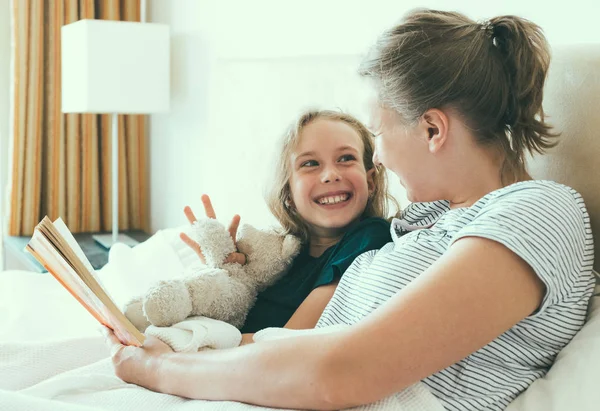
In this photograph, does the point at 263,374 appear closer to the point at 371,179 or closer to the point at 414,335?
the point at 414,335

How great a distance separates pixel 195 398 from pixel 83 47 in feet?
7.21

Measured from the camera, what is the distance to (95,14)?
11.8 ft

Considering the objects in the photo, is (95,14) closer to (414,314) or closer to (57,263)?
(57,263)

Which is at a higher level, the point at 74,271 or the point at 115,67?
the point at 115,67

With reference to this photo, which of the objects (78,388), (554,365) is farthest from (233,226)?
(554,365)

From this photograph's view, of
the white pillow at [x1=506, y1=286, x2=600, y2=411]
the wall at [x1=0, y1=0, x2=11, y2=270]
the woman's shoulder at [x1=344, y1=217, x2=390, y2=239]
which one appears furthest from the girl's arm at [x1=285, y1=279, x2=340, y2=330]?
the wall at [x1=0, y1=0, x2=11, y2=270]

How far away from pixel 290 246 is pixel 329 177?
168mm

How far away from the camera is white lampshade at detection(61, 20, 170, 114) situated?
2982 mm

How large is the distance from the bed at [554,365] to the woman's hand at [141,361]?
0.06 ft

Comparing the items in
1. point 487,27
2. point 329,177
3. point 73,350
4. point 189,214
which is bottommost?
point 73,350

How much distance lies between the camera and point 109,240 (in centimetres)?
331

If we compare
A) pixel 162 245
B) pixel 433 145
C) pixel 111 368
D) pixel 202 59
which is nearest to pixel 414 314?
pixel 433 145

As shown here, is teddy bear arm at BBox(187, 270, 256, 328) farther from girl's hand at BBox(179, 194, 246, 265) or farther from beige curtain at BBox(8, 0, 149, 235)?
beige curtain at BBox(8, 0, 149, 235)

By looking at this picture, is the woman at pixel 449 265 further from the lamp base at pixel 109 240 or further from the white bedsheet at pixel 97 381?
the lamp base at pixel 109 240
